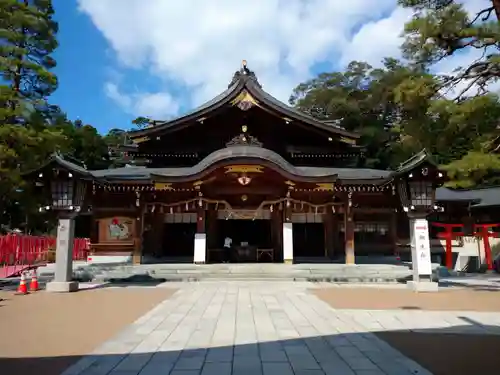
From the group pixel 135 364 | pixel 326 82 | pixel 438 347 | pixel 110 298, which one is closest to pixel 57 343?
pixel 135 364

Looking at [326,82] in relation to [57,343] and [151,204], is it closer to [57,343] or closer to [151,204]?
[151,204]

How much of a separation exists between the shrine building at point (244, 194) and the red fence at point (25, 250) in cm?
379

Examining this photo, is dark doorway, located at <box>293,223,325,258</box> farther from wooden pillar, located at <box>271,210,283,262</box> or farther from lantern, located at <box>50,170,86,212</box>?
lantern, located at <box>50,170,86,212</box>

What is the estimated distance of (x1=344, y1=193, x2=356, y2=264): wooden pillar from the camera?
56.8 feet

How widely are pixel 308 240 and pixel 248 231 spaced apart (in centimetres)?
367

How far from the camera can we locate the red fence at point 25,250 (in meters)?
18.3

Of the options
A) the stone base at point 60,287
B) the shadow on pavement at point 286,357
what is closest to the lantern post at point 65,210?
the stone base at point 60,287

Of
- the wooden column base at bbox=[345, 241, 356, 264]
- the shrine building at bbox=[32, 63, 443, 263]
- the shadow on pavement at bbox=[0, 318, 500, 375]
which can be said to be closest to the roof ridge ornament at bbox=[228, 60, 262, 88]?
the shrine building at bbox=[32, 63, 443, 263]

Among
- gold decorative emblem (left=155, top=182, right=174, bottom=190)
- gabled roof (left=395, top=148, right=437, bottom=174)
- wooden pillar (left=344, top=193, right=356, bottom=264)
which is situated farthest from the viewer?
wooden pillar (left=344, top=193, right=356, bottom=264)

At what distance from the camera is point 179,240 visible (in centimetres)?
2041

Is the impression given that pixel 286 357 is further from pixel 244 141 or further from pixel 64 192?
pixel 244 141

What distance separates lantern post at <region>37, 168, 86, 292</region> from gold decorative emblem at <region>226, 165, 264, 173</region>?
6.37m

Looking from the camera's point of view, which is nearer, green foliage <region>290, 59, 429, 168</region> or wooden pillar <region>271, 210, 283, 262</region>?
wooden pillar <region>271, 210, 283, 262</region>

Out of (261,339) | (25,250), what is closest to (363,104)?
(25,250)
